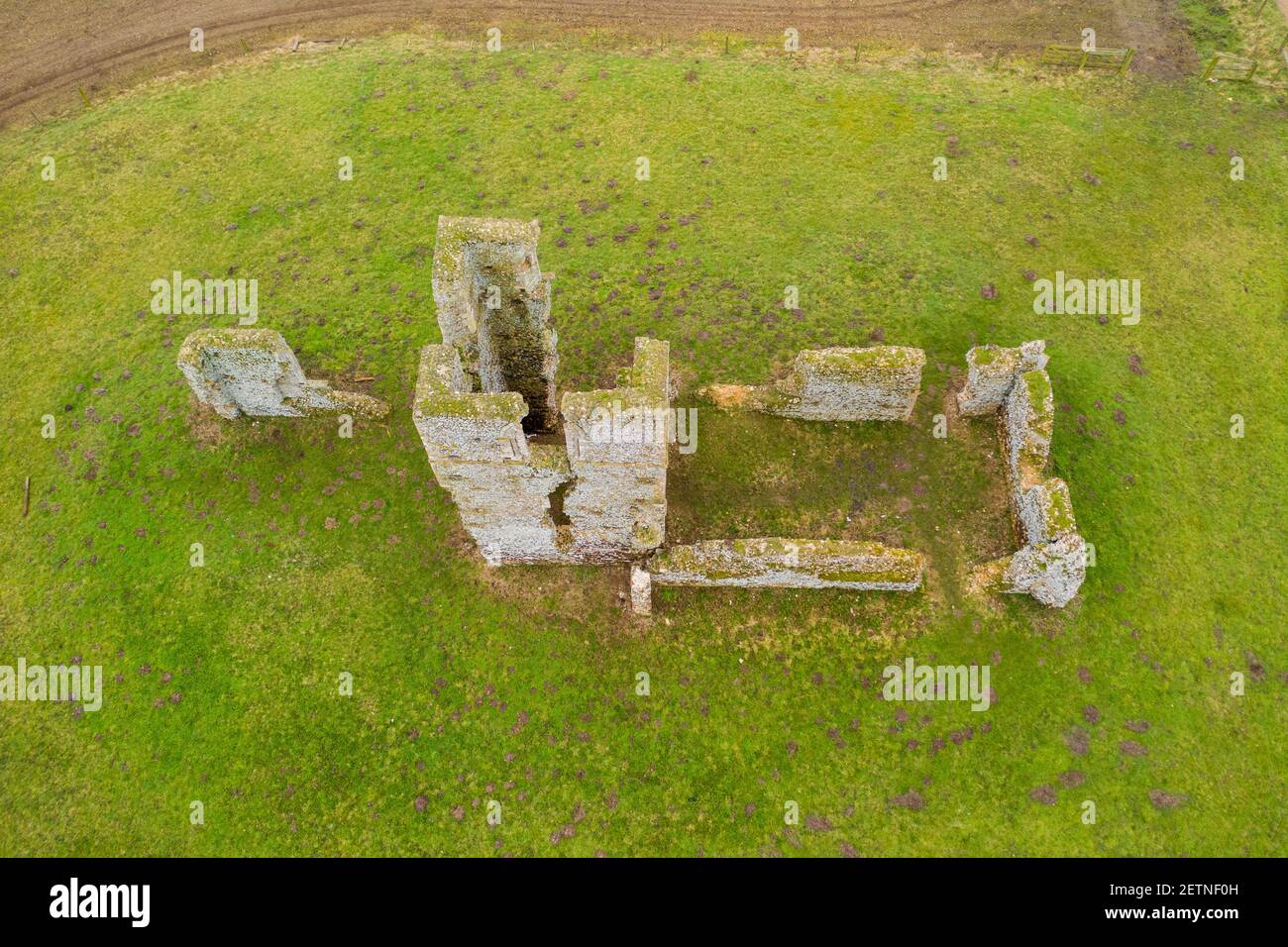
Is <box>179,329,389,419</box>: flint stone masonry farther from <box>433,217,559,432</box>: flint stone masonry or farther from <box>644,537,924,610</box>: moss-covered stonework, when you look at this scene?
<box>644,537,924,610</box>: moss-covered stonework

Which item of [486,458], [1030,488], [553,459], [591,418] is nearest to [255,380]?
[486,458]

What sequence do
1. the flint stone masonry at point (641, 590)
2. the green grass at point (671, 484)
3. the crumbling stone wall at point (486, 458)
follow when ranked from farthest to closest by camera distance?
the flint stone masonry at point (641, 590)
the green grass at point (671, 484)
the crumbling stone wall at point (486, 458)

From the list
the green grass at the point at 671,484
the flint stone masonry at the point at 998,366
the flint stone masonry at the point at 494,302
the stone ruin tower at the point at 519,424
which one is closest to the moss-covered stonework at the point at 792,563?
the green grass at the point at 671,484

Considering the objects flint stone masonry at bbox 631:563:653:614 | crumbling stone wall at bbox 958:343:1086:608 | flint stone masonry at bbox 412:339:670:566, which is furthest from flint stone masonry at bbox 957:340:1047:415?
flint stone masonry at bbox 631:563:653:614

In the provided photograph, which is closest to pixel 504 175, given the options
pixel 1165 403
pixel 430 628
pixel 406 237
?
pixel 406 237

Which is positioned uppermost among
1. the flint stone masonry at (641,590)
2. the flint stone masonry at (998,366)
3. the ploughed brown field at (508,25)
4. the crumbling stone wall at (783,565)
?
the ploughed brown field at (508,25)

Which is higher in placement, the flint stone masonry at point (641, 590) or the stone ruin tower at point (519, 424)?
the stone ruin tower at point (519, 424)

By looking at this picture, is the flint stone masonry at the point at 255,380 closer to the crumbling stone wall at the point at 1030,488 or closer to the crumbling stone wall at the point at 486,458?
the crumbling stone wall at the point at 486,458

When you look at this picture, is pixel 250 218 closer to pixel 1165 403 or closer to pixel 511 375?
pixel 511 375
